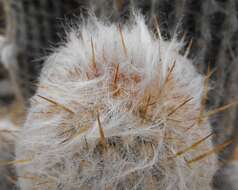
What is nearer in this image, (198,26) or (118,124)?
(118,124)

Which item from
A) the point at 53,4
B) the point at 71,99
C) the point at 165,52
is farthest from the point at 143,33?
the point at 53,4

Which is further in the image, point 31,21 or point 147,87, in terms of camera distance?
point 31,21

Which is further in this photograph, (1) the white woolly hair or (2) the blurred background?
(2) the blurred background

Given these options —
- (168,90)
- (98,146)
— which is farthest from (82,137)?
(168,90)

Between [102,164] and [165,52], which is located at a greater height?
[165,52]

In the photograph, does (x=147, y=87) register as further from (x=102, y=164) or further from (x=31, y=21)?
(x=31, y=21)

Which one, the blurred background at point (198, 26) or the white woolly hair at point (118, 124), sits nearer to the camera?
the white woolly hair at point (118, 124)

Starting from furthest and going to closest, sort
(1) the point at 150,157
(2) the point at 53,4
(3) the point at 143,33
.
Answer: (2) the point at 53,4, (3) the point at 143,33, (1) the point at 150,157

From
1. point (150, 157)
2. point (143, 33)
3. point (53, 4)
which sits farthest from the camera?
point (53, 4)
